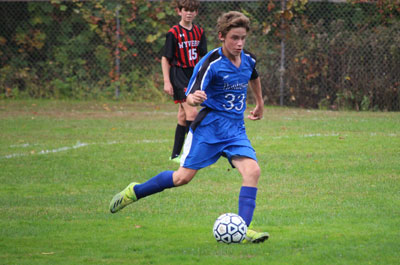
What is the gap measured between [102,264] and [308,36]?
11650 mm

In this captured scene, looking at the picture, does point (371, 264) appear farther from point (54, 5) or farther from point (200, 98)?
point (54, 5)

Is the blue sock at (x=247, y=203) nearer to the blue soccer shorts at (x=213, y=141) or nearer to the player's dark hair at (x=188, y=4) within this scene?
the blue soccer shorts at (x=213, y=141)

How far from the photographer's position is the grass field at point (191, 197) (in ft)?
15.1

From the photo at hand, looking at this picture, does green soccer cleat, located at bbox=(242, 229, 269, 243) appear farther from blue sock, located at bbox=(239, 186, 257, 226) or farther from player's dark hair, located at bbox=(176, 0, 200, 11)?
player's dark hair, located at bbox=(176, 0, 200, 11)

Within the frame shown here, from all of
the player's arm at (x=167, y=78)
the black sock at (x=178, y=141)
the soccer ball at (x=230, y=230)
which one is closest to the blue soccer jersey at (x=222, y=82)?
the soccer ball at (x=230, y=230)

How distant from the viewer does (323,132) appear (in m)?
10.8

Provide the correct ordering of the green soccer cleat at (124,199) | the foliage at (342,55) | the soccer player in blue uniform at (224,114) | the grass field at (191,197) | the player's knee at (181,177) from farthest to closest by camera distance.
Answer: the foliage at (342,55), the green soccer cleat at (124,199), the player's knee at (181,177), the soccer player in blue uniform at (224,114), the grass field at (191,197)

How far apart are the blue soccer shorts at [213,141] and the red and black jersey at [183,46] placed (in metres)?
3.55

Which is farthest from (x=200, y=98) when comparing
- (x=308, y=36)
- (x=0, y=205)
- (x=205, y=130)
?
(x=308, y=36)

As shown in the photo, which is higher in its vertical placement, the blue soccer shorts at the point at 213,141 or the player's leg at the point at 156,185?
the blue soccer shorts at the point at 213,141

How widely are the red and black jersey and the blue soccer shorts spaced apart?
3550 mm

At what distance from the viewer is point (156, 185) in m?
5.37

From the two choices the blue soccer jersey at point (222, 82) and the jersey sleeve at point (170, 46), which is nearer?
the blue soccer jersey at point (222, 82)

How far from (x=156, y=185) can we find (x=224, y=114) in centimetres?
82
